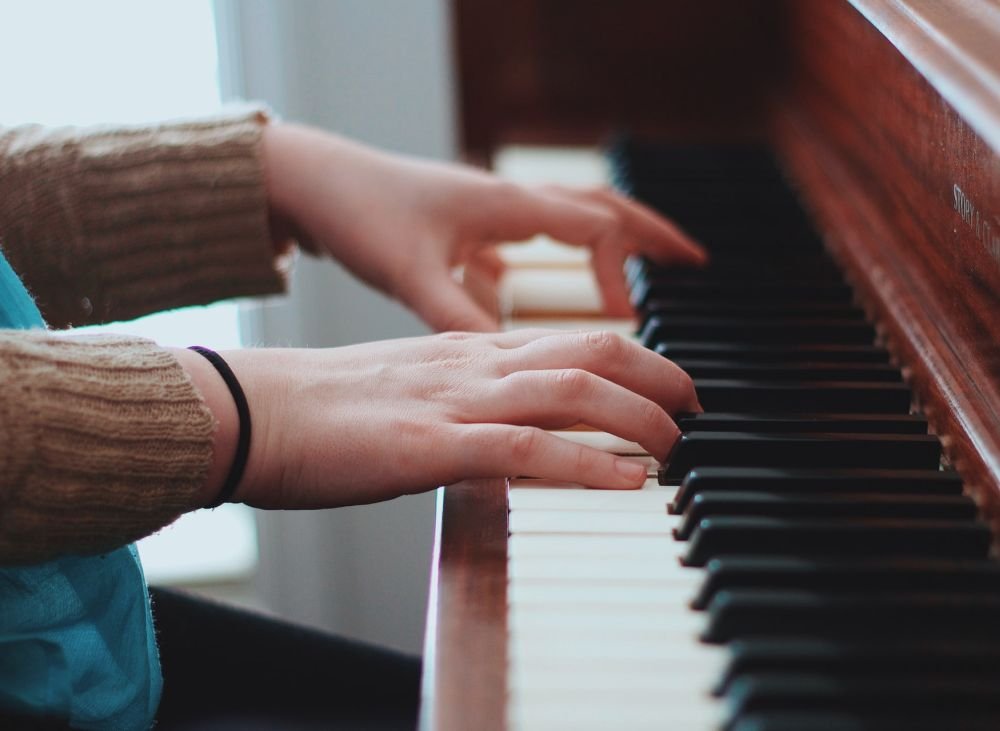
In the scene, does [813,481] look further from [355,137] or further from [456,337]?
[355,137]

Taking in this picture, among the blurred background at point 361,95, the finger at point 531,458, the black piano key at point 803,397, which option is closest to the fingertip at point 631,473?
the finger at point 531,458

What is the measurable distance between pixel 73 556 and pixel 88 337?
0.46ft

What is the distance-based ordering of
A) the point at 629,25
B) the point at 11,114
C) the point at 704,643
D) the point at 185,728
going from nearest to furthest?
the point at 704,643 < the point at 185,728 < the point at 629,25 < the point at 11,114

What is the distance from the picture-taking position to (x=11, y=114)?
1.94m

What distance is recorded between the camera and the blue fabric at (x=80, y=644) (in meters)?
0.73

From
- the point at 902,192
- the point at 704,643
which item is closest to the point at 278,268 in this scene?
the point at 902,192

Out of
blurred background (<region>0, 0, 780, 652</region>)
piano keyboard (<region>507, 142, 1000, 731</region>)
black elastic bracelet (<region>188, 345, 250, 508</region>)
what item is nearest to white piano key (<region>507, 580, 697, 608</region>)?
piano keyboard (<region>507, 142, 1000, 731</region>)

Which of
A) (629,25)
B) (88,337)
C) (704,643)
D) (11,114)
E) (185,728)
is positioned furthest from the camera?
(11,114)

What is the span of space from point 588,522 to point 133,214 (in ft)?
1.98

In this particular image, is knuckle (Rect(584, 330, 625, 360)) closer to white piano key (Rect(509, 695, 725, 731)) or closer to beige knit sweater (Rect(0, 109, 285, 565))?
white piano key (Rect(509, 695, 725, 731))

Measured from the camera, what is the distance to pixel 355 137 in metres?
2.03

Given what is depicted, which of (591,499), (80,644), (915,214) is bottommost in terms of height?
(80,644)

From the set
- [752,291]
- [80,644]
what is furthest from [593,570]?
[752,291]

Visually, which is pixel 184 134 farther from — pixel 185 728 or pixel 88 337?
pixel 185 728
